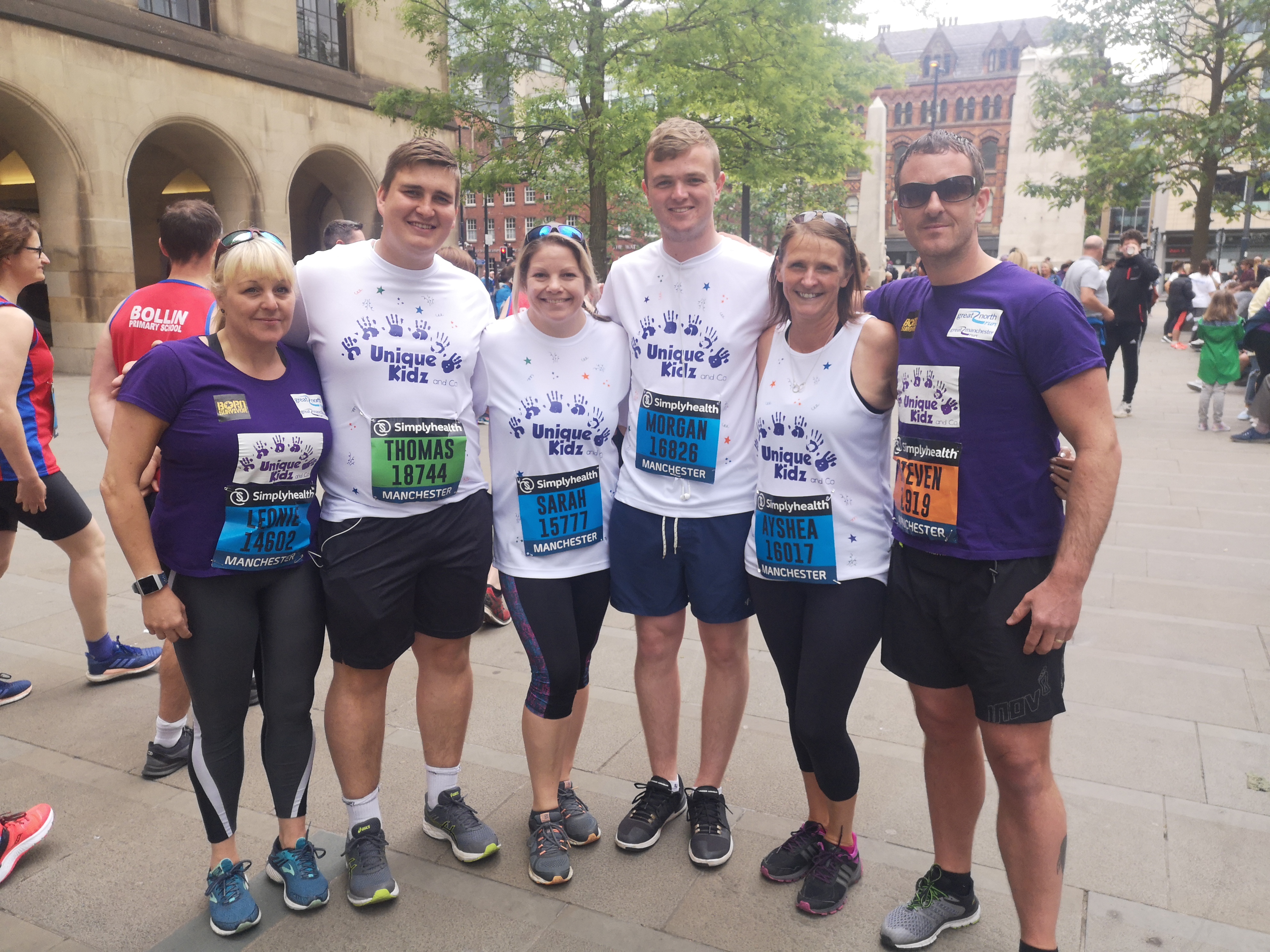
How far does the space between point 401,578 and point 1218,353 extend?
36.1 ft

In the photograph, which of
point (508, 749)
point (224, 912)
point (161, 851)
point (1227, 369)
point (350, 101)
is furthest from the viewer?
point (350, 101)

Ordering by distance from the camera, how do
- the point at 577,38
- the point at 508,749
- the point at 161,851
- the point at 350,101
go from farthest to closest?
the point at 350,101 → the point at 577,38 → the point at 508,749 → the point at 161,851

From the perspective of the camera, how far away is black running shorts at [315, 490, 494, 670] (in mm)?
2682

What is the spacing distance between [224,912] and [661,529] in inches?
64.2

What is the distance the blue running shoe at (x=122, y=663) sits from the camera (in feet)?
13.8

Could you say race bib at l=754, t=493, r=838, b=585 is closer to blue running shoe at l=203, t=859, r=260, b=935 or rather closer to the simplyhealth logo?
the simplyhealth logo

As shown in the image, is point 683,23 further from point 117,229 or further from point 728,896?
point 728,896

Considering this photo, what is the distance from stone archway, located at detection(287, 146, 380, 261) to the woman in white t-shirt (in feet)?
54.1

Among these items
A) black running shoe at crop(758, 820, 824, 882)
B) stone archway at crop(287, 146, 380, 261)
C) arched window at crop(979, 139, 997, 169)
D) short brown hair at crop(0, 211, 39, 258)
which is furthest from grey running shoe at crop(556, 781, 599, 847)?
arched window at crop(979, 139, 997, 169)

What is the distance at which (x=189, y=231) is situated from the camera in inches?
141

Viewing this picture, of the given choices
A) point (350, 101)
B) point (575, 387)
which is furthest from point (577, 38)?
point (575, 387)

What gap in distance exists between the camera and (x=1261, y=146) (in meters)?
21.1

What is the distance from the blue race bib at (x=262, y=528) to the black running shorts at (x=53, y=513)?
6.37 feet

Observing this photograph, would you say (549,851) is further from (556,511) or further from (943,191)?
(943,191)
